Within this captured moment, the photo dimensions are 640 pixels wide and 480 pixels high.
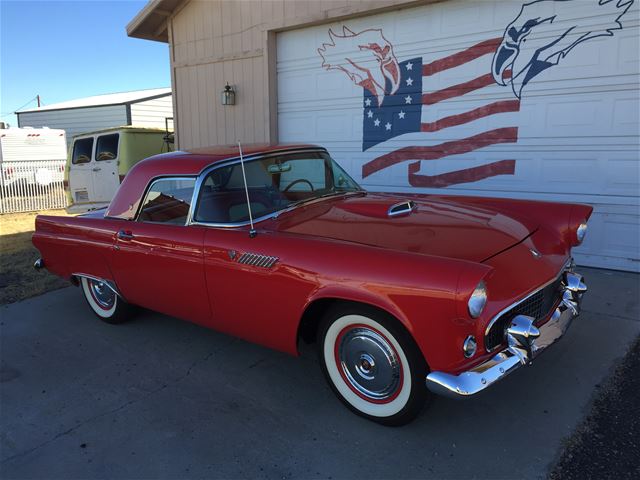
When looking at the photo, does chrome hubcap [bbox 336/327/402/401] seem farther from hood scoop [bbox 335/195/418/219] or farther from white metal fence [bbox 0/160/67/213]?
white metal fence [bbox 0/160/67/213]

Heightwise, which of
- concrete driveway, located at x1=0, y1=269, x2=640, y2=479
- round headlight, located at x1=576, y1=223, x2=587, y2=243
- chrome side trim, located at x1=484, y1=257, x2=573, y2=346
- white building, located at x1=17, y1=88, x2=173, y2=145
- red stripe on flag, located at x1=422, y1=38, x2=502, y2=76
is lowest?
concrete driveway, located at x1=0, y1=269, x2=640, y2=479

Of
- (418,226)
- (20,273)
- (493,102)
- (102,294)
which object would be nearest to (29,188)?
(20,273)

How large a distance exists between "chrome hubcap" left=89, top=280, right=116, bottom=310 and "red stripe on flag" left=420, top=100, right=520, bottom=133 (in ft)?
14.0

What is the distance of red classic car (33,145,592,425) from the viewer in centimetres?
229

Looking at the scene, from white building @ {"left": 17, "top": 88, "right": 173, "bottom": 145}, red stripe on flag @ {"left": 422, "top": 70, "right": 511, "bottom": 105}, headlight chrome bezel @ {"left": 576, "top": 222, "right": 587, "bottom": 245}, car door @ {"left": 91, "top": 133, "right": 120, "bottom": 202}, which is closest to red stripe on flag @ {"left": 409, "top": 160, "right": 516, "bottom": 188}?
red stripe on flag @ {"left": 422, "top": 70, "right": 511, "bottom": 105}

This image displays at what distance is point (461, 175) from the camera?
6.14 metres

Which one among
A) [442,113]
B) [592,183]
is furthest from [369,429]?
[442,113]

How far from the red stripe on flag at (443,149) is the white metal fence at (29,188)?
10.5 metres

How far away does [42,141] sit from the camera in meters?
19.6

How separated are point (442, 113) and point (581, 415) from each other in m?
4.37

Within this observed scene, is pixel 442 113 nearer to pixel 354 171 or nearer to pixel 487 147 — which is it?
pixel 487 147

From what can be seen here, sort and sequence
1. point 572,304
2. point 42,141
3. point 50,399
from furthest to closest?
point 42,141 < point 50,399 < point 572,304

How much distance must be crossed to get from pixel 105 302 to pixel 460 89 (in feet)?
15.4

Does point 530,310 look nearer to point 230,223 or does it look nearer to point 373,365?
point 373,365
